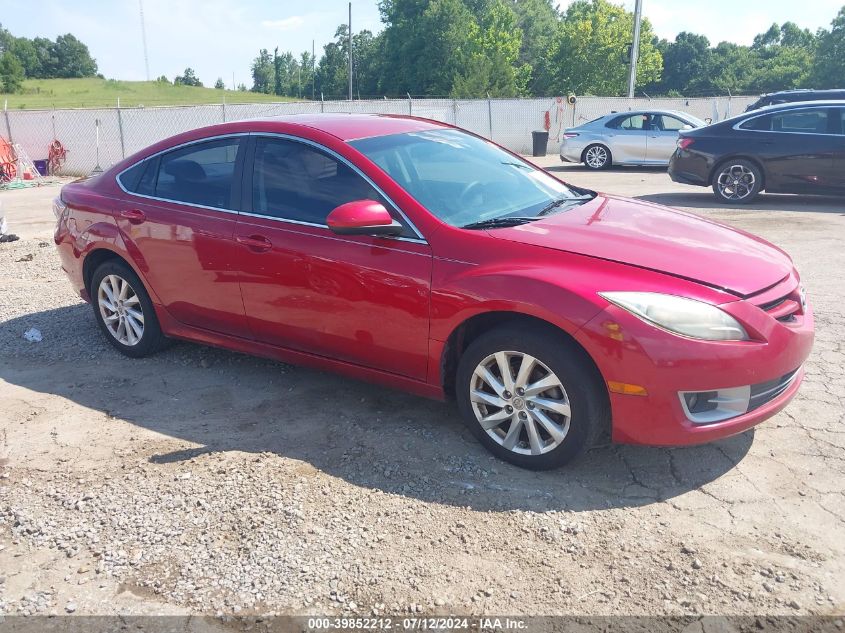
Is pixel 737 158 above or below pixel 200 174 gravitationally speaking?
below

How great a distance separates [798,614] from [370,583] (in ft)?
5.14

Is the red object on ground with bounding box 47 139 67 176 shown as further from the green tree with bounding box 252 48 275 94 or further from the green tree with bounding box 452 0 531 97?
the green tree with bounding box 252 48 275 94

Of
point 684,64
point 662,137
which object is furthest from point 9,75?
point 662,137

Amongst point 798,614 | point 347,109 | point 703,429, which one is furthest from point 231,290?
point 347,109

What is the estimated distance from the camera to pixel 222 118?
21547mm

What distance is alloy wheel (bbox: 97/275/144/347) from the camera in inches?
206

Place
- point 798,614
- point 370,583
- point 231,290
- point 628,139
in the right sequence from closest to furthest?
point 798,614 → point 370,583 → point 231,290 → point 628,139

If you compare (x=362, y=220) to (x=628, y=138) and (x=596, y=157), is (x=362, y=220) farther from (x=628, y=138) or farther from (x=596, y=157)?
(x=596, y=157)

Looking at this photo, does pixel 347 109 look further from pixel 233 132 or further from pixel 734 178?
pixel 233 132

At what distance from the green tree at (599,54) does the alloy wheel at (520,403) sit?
65160mm

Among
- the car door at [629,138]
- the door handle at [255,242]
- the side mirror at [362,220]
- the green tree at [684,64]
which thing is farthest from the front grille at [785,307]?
the green tree at [684,64]

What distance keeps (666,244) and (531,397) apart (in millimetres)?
1050

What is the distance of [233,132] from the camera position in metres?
4.64

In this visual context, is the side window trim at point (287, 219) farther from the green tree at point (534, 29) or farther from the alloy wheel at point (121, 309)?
the green tree at point (534, 29)
